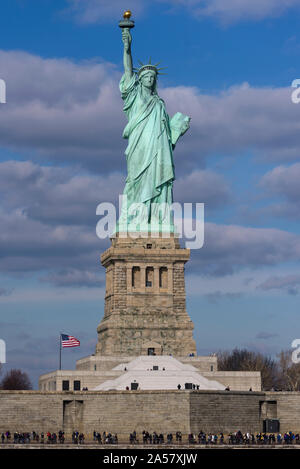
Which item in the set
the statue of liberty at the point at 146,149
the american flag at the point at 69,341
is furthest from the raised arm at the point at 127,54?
the american flag at the point at 69,341

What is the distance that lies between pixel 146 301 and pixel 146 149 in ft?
27.4

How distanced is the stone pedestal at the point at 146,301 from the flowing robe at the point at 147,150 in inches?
97.1

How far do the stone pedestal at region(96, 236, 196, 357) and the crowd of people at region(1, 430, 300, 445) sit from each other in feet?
31.2

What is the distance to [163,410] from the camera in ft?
198

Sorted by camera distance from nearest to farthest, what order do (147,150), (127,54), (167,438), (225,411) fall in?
(167,438), (225,411), (127,54), (147,150)

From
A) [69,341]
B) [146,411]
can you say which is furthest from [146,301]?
[146,411]

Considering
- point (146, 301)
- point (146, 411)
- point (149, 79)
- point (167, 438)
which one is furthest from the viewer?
point (149, 79)

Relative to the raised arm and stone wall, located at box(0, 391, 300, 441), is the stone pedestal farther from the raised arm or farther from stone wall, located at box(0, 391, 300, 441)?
the raised arm

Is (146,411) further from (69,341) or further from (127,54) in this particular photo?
(127,54)

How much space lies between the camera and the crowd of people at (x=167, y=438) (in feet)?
191

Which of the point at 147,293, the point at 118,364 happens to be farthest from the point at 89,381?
the point at 147,293

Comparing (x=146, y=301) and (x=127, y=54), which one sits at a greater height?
(x=127, y=54)

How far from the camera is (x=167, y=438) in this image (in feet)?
194
